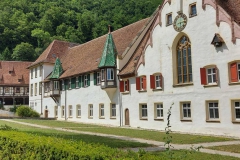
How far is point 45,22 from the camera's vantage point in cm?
10281

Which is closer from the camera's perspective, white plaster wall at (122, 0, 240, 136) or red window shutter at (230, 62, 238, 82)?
red window shutter at (230, 62, 238, 82)

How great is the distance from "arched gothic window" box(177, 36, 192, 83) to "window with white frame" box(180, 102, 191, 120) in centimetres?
202

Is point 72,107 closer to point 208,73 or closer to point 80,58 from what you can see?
point 80,58

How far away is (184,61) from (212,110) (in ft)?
17.1

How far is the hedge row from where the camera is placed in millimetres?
7078

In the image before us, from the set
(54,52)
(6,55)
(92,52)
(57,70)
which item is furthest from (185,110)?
(6,55)

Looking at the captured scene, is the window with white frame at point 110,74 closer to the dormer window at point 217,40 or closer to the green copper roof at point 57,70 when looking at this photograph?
the dormer window at point 217,40

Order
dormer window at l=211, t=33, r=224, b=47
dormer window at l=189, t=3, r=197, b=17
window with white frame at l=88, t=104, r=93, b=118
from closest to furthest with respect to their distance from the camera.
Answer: dormer window at l=211, t=33, r=224, b=47 < dormer window at l=189, t=3, r=197, b=17 < window with white frame at l=88, t=104, r=93, b=118

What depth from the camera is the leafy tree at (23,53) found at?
307ft

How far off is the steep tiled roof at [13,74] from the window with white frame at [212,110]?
55.7m

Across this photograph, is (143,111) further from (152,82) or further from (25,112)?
(25,112)

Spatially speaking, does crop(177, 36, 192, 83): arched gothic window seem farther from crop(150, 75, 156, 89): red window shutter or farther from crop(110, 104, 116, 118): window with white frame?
crop(110, 104, 116, 118): window with white frame

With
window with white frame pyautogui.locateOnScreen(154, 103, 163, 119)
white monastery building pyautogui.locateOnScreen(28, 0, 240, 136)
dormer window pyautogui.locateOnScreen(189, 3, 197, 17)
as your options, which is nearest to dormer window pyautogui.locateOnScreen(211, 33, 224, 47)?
white monastery building pyautogui.locateOnScreen(28, 0, 240, 136)

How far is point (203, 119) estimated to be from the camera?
22.6m
